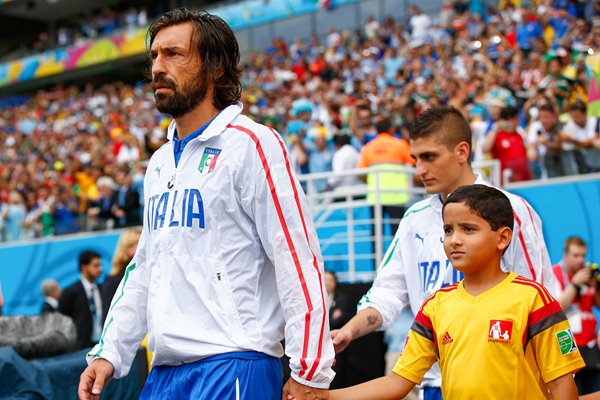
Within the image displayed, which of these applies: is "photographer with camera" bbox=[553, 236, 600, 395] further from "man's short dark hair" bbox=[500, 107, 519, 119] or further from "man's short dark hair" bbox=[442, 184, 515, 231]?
"man's short dark hair" bbox=[442, 184, 515, 231]

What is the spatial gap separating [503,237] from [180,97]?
1321mm

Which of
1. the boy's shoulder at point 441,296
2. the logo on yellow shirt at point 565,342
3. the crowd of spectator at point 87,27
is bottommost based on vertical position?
the logo on yellow shirt at point 565,342

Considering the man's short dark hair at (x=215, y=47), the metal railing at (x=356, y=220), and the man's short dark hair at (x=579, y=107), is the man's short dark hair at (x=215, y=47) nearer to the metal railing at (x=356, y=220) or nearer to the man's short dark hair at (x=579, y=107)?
the metal railing at (x=356, y=220)

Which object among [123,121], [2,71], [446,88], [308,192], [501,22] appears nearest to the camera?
[308,192]

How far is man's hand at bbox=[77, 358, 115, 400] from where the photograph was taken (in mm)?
3293

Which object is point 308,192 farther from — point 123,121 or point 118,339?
point 123,121

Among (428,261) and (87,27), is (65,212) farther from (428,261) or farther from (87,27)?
(87,27)

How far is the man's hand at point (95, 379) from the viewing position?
3293 millimetres

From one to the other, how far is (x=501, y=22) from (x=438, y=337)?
53.5 feet

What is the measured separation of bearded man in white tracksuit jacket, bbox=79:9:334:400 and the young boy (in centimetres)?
32

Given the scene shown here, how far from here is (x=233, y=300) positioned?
3094mm

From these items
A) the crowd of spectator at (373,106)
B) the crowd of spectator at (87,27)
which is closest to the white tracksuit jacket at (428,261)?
the crowd of spectator at (373,106)

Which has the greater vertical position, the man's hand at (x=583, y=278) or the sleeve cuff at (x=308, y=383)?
the man's hand at (x=583, y=278)

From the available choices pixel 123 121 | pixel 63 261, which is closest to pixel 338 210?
pixel 63 261
